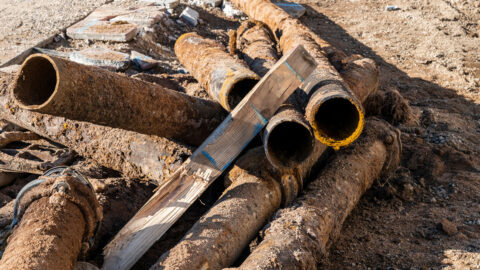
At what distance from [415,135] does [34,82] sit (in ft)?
12.8

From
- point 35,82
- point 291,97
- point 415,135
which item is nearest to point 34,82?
point 35,82

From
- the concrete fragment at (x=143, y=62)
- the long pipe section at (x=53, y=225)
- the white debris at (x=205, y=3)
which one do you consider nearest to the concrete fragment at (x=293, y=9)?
the white debris at (x=205, y=3)

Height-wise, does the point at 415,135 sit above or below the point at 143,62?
below

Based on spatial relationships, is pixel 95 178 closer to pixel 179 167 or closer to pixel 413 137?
pixel 179 167

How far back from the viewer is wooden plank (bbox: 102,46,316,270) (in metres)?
2.82

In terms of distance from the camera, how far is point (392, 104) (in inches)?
187

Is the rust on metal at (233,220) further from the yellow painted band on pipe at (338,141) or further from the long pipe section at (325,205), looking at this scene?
the yellow painted band on pipe at (338,141)

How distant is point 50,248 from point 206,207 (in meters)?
1.24

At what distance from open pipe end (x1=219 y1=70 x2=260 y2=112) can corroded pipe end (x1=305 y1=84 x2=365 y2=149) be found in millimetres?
572

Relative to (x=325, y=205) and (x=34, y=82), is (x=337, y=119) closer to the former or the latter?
(x=325, y=205)

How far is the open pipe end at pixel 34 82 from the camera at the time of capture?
91.8 inches

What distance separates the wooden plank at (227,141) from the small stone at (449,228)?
1585mm

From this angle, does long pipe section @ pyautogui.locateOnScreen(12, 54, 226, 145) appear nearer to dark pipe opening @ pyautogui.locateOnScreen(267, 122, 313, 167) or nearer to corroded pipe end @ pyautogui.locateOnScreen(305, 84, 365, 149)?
dark pipe opening @ pyautogui.locateOnScreen(267, 122, 313, 167)

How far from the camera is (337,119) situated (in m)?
2.99
